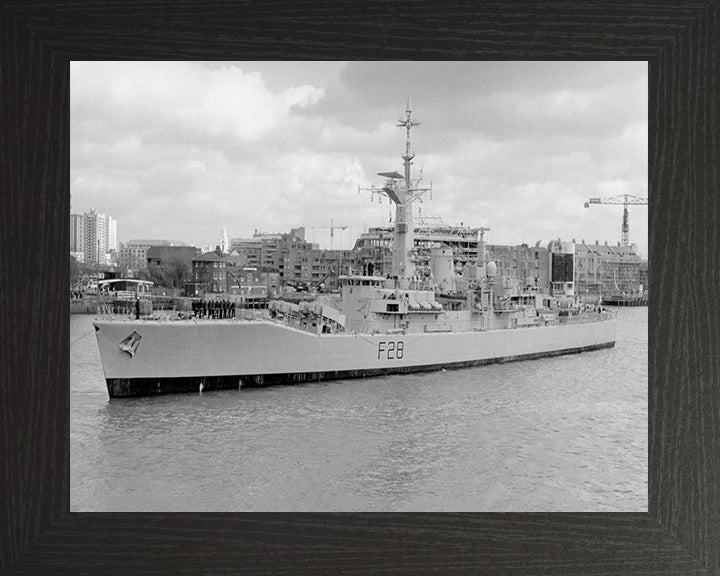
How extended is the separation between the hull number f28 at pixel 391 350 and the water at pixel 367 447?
391 millimetres

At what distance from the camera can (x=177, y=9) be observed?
7.23 ft

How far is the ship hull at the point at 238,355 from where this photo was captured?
7500 millimetres

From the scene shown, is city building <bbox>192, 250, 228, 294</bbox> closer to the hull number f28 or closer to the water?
the water

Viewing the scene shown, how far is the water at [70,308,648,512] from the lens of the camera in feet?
14.2

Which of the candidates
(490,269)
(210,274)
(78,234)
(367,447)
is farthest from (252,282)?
(78,234)

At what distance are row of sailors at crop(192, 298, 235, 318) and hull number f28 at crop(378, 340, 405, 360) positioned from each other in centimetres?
222

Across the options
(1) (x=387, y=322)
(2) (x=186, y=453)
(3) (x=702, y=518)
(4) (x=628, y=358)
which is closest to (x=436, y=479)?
(2) (x=186, y=453)

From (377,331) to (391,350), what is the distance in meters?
0.38

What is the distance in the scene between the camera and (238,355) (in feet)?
25.8

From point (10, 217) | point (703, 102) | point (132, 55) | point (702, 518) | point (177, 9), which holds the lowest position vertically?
point (702, 518)

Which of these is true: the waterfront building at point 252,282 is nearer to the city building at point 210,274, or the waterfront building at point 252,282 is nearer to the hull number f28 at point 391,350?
the city building at point 210,274

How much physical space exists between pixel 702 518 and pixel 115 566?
1.85 metres

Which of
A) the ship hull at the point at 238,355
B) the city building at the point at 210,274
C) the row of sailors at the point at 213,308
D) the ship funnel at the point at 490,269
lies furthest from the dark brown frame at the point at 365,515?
the ship funnel at the point at 490,269

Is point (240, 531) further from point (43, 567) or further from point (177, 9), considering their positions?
point (177, 9)
